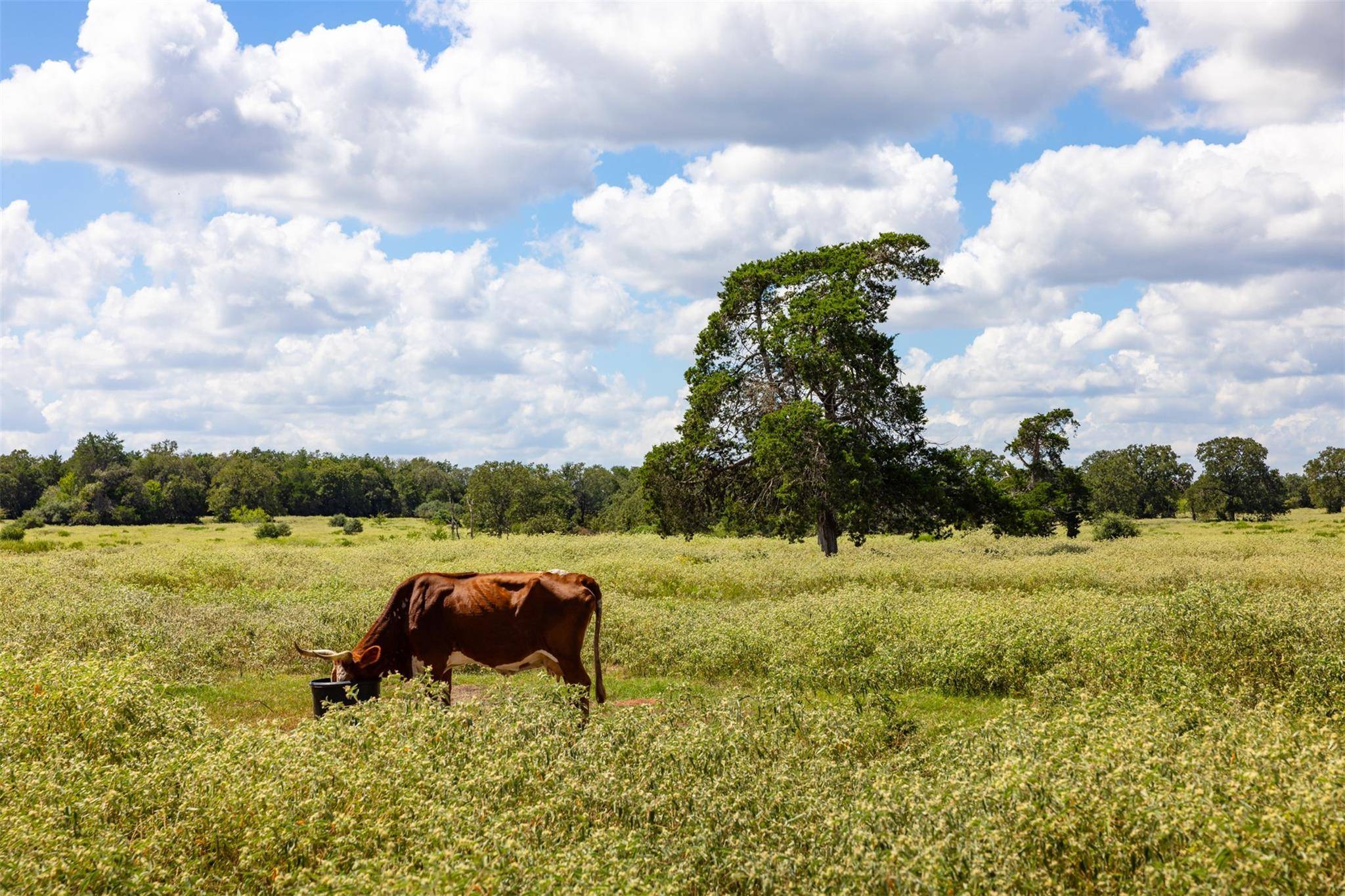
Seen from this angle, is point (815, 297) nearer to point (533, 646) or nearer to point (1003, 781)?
point (533, 646)

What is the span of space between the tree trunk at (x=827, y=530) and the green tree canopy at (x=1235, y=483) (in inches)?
2563

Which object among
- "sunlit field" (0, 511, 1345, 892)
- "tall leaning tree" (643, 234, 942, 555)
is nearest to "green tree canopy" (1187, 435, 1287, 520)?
"tall leaning tree" (643, 234, 942, 555)

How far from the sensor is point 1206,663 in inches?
495

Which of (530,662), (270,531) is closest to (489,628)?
(530,662)

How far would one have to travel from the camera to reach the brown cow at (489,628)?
477 inches

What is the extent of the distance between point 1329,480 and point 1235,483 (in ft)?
49.1

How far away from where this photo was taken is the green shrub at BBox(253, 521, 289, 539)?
59844mm

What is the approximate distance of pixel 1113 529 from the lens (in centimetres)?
4762

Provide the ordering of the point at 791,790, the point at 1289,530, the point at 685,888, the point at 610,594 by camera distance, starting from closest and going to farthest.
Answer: the point at 685,888, the point at 791,790, the point at 610,594, the point at 1289,530

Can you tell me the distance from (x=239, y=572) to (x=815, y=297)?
20497 millimetres

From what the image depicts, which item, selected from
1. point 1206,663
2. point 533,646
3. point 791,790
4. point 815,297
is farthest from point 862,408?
point 791,790

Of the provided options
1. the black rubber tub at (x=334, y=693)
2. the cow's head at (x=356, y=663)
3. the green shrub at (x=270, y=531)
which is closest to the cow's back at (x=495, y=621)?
the cow's head at (x=356, y=663)

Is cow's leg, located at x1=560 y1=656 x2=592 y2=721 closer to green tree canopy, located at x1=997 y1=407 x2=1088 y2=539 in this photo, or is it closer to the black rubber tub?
the black rubber tub

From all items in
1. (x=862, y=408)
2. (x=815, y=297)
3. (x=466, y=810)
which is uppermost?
(x=815, y=297)
